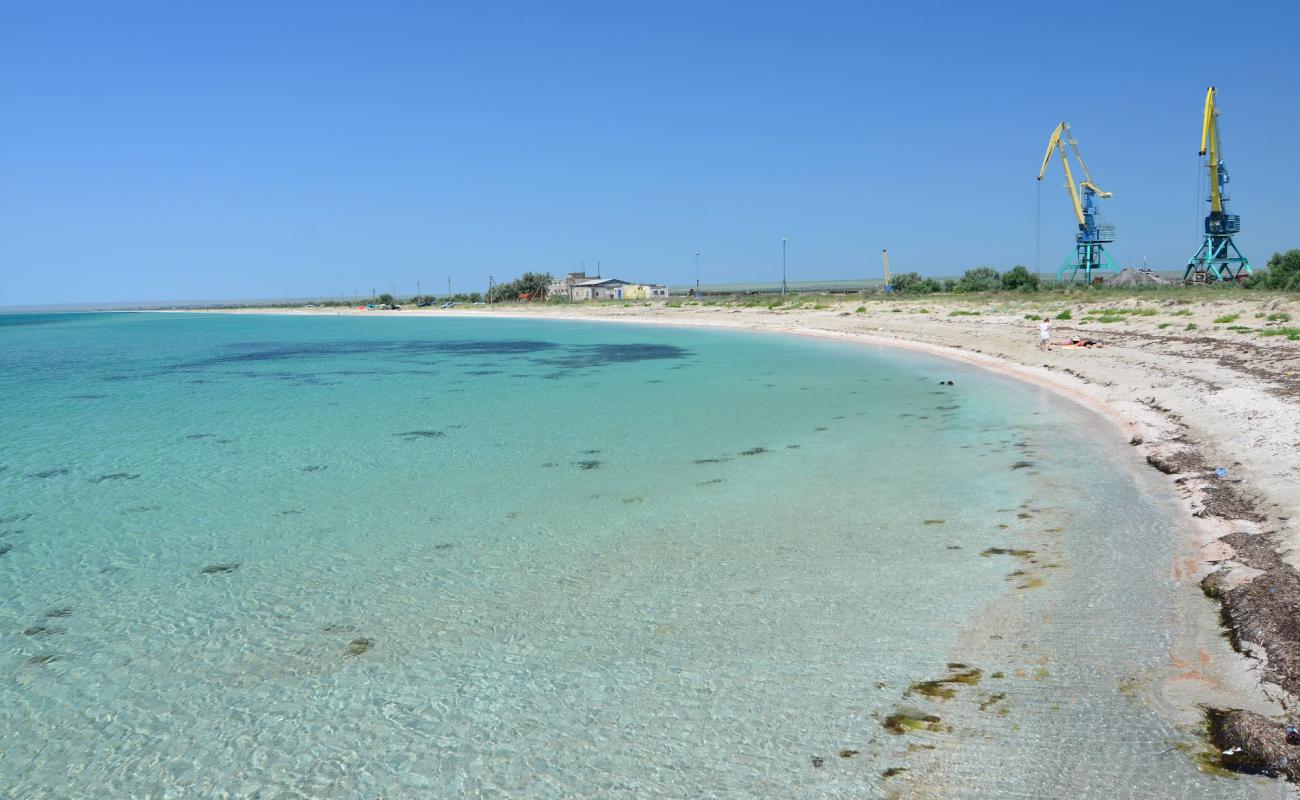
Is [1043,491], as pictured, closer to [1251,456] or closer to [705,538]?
[1251,456]

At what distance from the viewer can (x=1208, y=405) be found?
12.7 metres

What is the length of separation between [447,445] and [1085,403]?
1174 centimetres

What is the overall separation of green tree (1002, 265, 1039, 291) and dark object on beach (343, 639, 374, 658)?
49889mm

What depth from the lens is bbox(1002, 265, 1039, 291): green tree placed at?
50519mm

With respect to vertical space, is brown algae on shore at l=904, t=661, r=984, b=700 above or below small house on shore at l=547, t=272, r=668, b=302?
below

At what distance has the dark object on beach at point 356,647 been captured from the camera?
568cm

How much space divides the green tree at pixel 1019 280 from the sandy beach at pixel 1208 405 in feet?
39.5

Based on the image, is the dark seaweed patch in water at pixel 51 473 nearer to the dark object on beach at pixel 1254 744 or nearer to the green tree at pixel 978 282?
the dark object on beach at pixel 1254 744

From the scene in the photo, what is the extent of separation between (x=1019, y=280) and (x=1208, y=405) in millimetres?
42782

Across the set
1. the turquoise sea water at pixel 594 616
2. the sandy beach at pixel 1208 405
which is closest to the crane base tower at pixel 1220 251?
Result: the sandy beach at pixel 1208 405

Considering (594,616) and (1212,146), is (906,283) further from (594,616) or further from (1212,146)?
(594,616)

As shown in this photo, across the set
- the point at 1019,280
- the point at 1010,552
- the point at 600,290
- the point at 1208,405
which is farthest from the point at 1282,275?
the point at 600,290

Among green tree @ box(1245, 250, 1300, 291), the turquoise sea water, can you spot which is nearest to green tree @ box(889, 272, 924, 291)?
green tree @ box(1245, 250, 1300, 291)

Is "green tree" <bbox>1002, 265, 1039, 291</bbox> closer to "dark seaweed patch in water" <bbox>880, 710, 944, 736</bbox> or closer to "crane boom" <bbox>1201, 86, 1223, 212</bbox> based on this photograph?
"crane boom" <bbox>1201, 86, 1223, 212</bbox>
